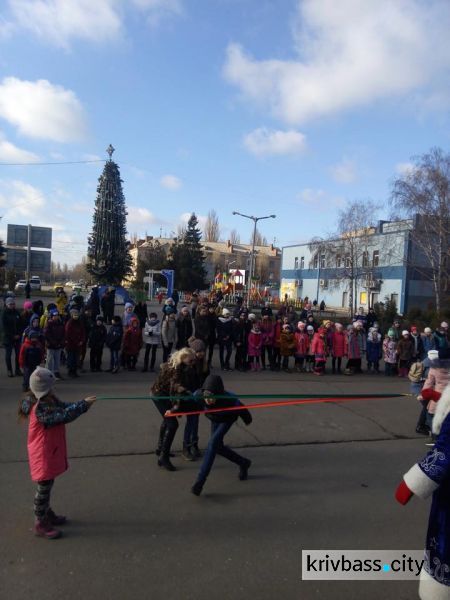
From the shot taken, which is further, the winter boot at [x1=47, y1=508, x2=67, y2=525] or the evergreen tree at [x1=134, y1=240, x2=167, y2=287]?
the evergreen tree at [x1=134, y1=240, x2=167, y2=287]

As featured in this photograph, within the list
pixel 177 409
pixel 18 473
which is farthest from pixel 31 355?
pixel 177 409

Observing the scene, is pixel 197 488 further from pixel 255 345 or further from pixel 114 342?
pixel 255 345

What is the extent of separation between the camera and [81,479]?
541 centimetres

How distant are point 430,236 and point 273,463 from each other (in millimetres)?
30027

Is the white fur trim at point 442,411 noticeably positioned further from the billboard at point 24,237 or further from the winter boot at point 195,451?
the billboard at point 24,237

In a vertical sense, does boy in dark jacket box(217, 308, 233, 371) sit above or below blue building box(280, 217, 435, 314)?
below

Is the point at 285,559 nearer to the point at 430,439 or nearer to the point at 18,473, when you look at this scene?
the point at 18,473

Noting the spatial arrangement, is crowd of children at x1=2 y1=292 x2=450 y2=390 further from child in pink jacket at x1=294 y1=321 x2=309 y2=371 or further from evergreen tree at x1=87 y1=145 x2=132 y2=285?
evergreen tree at x1=87 y1=145 x2=132 y2=285

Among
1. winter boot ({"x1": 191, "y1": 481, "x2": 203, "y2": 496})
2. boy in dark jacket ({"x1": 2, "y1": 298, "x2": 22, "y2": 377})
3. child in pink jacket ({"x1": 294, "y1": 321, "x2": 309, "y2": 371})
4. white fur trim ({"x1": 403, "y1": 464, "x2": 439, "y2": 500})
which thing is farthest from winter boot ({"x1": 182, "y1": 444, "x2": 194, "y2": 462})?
child in pink jacket ({"x1": 294, "y1": 321, "x2": 309, "y2": 371})

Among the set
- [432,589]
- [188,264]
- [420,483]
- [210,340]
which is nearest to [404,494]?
[420,483]

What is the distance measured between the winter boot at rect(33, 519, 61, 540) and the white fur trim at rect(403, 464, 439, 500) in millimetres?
3137

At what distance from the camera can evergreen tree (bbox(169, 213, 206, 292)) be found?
55562mm

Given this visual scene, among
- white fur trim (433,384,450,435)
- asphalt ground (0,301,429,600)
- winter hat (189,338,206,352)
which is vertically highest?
white fur trim (433,384,450,435)

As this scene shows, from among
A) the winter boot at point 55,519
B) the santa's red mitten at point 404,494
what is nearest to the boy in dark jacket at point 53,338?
the winter boot at point 55,519
